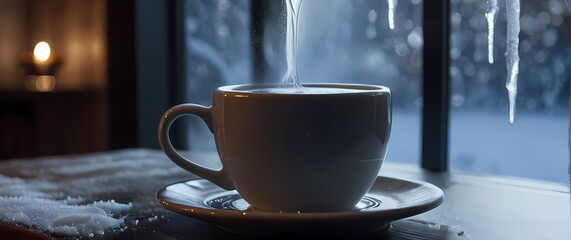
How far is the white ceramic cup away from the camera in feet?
2.03

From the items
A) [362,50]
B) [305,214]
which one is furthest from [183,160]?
[362,50]

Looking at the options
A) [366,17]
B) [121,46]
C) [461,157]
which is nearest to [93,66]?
[121,46]

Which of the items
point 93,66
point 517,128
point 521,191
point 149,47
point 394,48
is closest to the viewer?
point 521,191

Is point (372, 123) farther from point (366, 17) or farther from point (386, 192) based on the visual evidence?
point (366, 17)

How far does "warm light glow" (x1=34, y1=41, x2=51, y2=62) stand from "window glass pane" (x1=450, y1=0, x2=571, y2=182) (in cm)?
152

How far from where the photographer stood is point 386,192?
0.76 metres

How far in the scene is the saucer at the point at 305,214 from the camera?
1.90 ft

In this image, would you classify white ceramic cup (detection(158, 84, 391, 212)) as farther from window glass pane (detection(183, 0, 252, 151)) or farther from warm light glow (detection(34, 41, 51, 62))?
warm light glow (detection(34, 41, 51, 62))

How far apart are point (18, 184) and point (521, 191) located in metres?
0.65

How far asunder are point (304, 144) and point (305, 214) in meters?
0.07

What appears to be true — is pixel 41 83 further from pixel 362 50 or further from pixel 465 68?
pixel 465 68

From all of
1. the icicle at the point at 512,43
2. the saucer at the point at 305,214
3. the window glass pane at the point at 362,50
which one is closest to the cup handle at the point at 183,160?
the saucer at the point at 305,214

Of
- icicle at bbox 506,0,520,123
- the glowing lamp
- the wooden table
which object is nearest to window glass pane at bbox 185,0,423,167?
the wooden table

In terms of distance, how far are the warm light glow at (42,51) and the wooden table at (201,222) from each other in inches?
55.2
